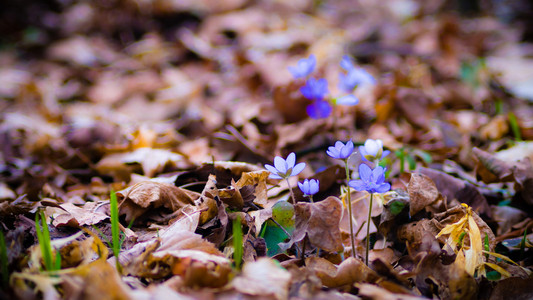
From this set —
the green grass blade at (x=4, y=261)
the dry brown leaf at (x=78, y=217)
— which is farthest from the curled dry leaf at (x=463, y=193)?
the green grass blade at (x=4, y=261)

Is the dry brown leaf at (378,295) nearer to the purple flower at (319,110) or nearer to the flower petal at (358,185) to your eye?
the flower petal at (358,185)

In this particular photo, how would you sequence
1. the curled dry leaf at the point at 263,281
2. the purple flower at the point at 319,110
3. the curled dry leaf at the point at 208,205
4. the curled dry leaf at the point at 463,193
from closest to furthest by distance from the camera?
the curled dry leaf at the point at 263,281 → the curled dry leaf at the point at 208,205 → the curled dry leaf at the point at 463,193 → the purple flower at the point at 319,110

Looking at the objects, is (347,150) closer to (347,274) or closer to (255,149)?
(347,274)

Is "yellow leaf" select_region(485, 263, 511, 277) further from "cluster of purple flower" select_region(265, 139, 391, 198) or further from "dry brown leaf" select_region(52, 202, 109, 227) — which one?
"dry brown leaf" select_region(52, 202, 109, 227)

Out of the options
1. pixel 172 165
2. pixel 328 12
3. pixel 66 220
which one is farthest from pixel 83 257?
pixel 328 12

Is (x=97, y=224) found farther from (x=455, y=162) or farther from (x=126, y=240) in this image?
(x=455, y=162)

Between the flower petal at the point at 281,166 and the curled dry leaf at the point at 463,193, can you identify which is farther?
the curled dry leaf at the point at 463,193

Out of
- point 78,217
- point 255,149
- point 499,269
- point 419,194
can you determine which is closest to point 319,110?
point 255,149
